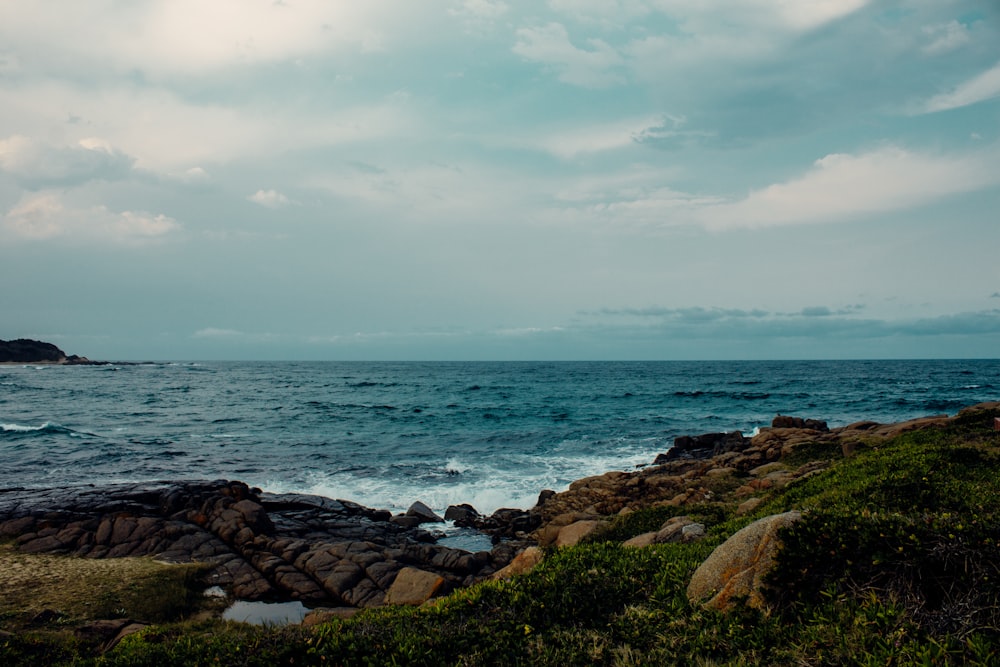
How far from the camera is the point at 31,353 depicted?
151 meters

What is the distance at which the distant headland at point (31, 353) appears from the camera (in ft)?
483

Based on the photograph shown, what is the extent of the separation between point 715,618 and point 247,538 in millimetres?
14522

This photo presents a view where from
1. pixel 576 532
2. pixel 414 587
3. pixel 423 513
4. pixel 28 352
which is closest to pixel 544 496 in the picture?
pixel 423 513

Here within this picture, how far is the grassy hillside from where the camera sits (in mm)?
5031

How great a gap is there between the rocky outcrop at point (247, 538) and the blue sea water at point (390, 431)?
16.4 feet

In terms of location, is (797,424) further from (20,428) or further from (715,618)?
(20,428)

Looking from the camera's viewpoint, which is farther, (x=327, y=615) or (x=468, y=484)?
(x=468, y=484)

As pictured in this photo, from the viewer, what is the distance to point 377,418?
4778cm

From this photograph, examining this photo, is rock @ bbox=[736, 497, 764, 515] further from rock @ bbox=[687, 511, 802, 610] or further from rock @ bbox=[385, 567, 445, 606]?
rock @ bbox=[385, 567, 445, 606]

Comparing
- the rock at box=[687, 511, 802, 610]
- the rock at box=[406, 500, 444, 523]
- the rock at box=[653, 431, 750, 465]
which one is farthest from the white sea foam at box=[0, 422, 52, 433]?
the rock at box=[687, 511, 802, 610]

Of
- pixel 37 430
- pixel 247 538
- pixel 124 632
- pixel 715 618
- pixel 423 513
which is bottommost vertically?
pixel 423 513

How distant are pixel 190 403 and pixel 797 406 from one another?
202 ft

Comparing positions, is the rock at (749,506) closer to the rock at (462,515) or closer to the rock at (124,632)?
the rock at (462,515)

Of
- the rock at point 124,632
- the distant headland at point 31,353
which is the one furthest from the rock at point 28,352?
the rock at point 124,632
